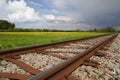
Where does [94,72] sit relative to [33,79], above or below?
below

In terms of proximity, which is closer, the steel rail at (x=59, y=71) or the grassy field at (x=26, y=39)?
the steel rail at (x=59, y=71)

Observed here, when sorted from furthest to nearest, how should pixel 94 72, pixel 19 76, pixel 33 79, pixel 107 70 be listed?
pixel 107 70 < pixel 94 72 < pixel 19 76 < pixel 33 79

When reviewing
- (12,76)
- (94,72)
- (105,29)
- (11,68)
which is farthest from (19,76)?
(105,29)

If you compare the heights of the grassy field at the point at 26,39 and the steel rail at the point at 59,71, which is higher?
the steel rail at the point at 59,71

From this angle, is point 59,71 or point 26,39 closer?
point 59,71

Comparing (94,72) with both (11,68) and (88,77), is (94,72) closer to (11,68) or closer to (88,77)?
(88,77)

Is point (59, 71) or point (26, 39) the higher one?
point (59, 71)

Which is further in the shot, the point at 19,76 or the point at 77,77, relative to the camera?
the point at 77,77

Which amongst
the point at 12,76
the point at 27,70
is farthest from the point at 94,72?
the point at 12,76

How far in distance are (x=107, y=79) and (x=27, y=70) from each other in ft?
4.73

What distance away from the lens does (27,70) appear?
374 cm

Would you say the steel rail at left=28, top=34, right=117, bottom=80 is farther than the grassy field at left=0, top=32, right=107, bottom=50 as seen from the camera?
No

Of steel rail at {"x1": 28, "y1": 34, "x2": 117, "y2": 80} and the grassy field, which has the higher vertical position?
steel rail at {"x1": 28, "y1": 34, "x2": 117, "y2": 80}

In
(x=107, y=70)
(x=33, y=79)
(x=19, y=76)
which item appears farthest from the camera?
(x=107, y=70)
